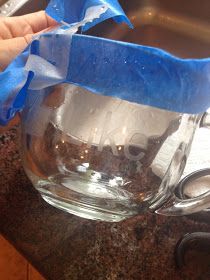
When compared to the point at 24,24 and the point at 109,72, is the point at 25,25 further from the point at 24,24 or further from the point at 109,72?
the point at 109,72

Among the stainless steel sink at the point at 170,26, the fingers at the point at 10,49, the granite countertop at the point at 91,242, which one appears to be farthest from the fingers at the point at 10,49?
the stainless steel sink at the point at 170,26

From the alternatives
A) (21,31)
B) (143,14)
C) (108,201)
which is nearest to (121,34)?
(143,14)

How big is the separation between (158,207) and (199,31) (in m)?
0.45

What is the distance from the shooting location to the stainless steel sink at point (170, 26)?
2.58ft

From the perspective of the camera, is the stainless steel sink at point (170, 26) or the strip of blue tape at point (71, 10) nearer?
the strip of blue tape at point (71, 10)

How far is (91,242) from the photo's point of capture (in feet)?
1.53

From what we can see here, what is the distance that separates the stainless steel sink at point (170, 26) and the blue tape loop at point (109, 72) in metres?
0.45

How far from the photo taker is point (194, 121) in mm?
426

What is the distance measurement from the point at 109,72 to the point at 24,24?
222 millimetres

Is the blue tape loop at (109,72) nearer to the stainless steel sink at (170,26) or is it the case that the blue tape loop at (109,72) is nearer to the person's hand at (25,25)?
the person's hand at (25,25)

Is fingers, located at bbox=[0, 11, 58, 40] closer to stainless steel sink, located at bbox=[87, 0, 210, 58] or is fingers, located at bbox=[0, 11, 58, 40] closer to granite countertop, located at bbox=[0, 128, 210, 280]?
granite countertop, located at bbox=[0, 128, 210, 280]

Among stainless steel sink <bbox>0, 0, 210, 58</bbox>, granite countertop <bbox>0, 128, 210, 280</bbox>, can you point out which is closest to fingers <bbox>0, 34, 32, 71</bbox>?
granite countertop <bbox>0, 128, 210, 280</bbox>

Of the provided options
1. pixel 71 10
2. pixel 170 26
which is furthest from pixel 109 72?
pixel 170 26

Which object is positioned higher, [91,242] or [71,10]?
[71,10]
